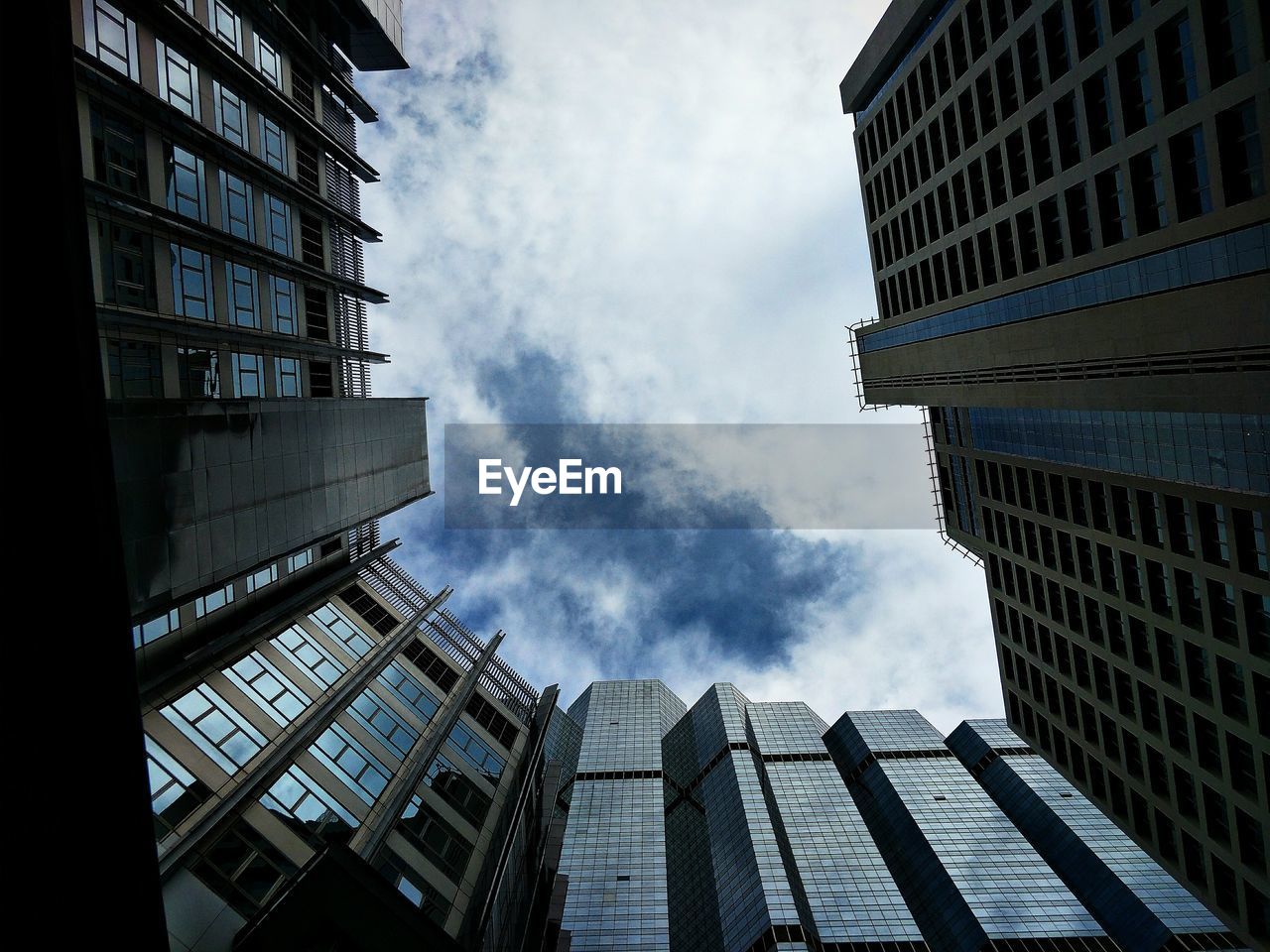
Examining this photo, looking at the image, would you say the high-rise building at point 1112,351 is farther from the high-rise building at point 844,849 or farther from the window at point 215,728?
the high-rise building at point 844,849

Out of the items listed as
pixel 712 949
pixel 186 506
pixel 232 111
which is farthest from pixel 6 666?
pixel 712 949

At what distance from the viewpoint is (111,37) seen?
77.3 ft

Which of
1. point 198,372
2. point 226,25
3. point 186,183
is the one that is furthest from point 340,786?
point 226,25

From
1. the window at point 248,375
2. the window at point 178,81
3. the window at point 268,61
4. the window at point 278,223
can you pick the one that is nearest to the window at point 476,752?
the window at point 248,375

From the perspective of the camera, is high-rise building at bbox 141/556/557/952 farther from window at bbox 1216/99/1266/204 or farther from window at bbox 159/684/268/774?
window at bbox 1216/99/1266/204

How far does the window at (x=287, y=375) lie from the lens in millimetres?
34281

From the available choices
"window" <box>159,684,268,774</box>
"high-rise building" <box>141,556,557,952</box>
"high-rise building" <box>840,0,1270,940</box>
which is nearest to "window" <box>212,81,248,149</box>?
"high-rise building" <box>141,556,557,952</box>

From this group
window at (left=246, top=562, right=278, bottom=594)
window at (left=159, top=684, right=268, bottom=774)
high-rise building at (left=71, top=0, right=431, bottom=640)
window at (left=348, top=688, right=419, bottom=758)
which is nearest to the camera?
high-rise building at (left=71, top=0, right=431, bottom=640)

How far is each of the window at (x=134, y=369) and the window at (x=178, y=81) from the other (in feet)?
31.8

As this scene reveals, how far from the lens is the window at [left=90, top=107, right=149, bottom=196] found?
23078mm

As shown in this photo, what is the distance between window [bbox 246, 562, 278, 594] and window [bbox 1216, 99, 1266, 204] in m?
47.3

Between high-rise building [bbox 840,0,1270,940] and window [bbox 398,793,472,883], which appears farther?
window [bbox 398,793,472,883]

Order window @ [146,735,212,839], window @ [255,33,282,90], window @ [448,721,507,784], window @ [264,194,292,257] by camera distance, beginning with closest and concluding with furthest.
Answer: window @ [146,735,212,839], window @ [255,33,282,90], window @ [264,194,292,257], window @ [448,721,507,784]

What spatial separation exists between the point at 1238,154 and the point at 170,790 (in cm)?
4938
